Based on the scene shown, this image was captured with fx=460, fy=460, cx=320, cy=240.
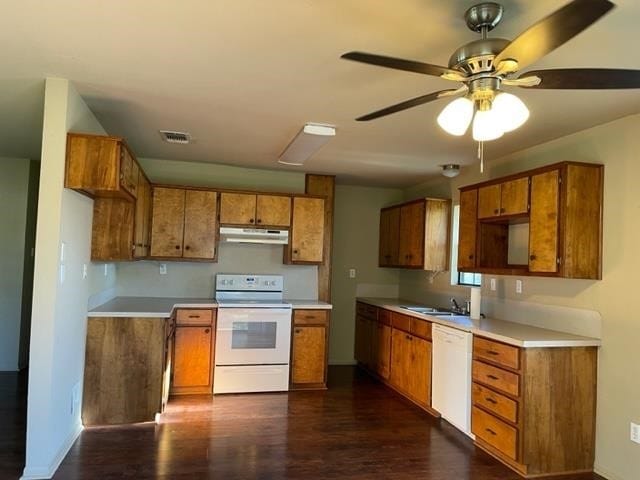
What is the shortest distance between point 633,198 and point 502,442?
1828 millimetres

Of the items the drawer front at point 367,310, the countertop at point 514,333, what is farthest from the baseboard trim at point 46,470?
the drawer front at point 367,310

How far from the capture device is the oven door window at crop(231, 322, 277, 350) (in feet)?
15.0

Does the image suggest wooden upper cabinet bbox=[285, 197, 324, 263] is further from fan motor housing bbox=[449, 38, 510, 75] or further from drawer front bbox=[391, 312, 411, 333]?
fan motor housing bbox=[449, 38, 510, 75]

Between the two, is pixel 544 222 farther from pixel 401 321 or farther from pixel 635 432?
pixel 401 321

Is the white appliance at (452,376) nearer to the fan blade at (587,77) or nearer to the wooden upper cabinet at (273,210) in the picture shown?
the wooden upper cabinet at (273,210)

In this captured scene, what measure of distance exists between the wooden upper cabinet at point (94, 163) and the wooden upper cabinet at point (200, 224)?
1845 millimetres

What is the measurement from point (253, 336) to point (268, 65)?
115 inches

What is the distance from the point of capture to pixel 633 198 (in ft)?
9.65

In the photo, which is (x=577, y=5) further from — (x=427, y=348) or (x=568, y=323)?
(x=427, y=348)

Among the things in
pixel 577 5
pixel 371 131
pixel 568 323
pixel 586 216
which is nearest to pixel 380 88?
pixel 371 131

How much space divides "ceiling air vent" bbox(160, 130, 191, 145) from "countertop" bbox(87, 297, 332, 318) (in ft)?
4.82

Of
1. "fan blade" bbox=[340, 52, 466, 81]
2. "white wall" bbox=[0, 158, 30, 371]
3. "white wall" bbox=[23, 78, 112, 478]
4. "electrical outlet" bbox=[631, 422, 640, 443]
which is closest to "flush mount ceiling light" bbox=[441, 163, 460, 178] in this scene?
"electrical outlet" bbox=[631, 422, 640, 443]

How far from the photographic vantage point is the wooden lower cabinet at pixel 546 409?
9.82 feet

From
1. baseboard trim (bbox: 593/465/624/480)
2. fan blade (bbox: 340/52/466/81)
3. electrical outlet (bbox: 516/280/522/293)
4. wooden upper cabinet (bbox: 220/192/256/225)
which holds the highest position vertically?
fan blade (bbox: 340/52/466/81)
